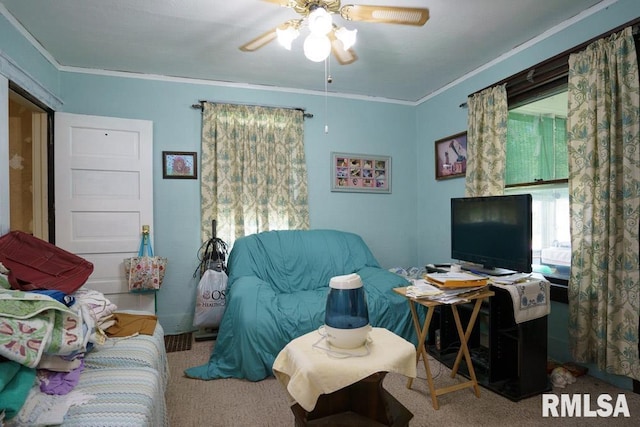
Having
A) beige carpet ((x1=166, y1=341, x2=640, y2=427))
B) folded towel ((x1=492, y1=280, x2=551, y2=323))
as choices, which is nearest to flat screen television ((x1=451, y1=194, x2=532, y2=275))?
folded towel ((x1=492, y1=280, x2=551, y2=323))

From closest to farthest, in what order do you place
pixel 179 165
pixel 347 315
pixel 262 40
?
pixel 347 315
pixel 262 40
pixel 179 165

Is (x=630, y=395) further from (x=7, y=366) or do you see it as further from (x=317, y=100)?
(x=317, y=100)

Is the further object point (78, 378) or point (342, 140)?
point (342, 140)

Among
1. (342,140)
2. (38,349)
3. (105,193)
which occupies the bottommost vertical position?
(38,349)

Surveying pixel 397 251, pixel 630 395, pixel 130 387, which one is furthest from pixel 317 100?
pixel 630 395

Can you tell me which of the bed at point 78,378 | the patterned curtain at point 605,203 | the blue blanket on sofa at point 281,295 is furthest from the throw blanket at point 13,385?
the patterned curtain at point 605,203

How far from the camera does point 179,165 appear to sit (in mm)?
3348

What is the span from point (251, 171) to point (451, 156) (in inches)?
85.8

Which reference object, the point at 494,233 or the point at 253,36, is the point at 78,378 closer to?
the point at 253,36

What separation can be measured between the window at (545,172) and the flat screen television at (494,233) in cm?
55

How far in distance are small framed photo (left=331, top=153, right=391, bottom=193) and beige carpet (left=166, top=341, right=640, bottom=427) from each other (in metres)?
2.17

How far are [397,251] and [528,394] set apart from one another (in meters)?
2.16

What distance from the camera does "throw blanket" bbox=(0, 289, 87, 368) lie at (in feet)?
3.66

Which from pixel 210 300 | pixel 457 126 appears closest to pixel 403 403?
pixel 210 300
